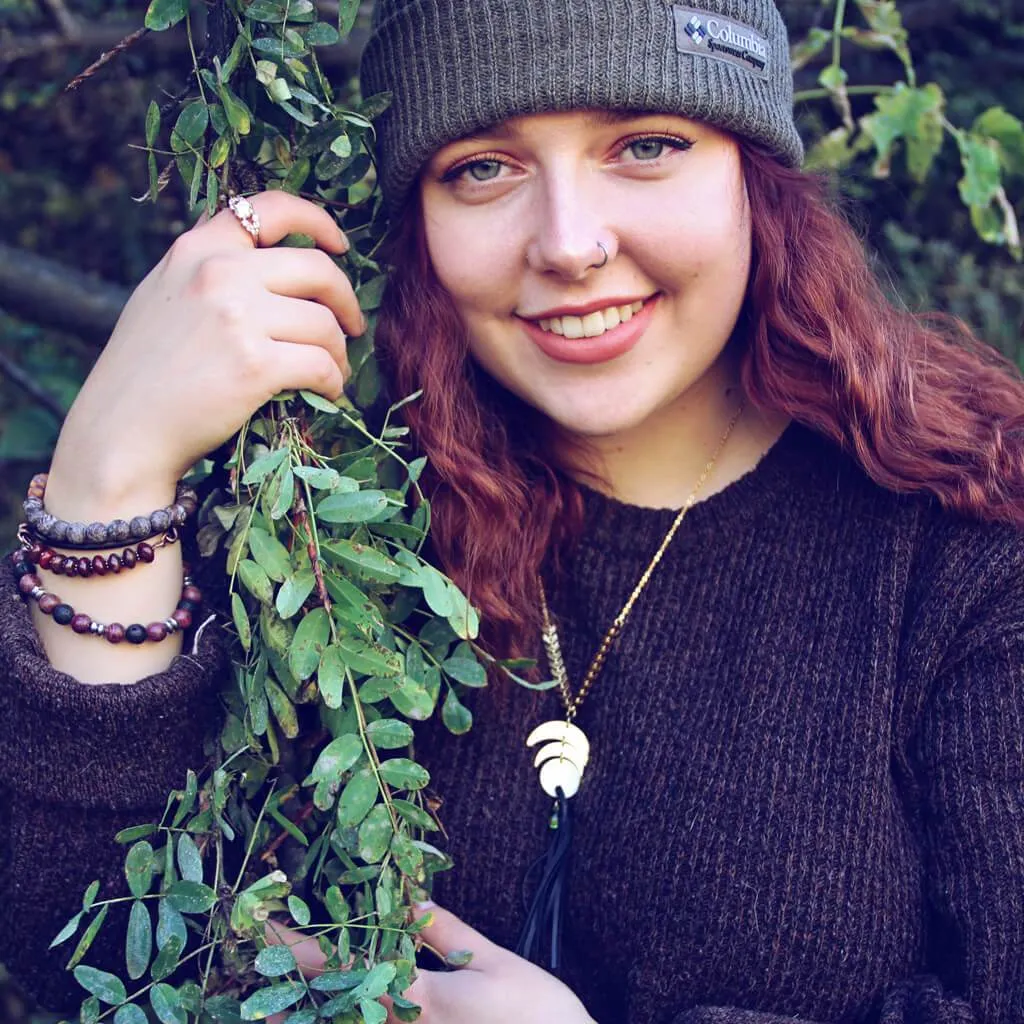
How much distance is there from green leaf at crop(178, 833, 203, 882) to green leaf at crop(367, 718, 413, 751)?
0.25 m

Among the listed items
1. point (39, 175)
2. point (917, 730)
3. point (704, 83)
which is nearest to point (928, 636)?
point (917, 730)

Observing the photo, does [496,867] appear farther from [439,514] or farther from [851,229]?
[851,229]

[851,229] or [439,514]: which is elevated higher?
[851,229]

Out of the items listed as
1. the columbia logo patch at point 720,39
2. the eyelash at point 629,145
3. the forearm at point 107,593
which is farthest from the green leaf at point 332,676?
the columbia logo patch at point 720,39

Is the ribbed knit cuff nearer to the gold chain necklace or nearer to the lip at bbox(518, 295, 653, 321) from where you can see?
the gold chain necklace

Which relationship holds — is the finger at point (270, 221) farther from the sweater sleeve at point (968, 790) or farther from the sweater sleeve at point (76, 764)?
the sweater sleeve at point (968, 790)

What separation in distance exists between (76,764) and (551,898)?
0.63 metres

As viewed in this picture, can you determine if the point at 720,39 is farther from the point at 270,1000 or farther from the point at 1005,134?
the point at 270,1000

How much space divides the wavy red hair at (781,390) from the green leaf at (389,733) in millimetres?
394

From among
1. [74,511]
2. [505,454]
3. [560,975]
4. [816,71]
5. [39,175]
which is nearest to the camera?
[74,511]

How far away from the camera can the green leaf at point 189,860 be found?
1.49 m

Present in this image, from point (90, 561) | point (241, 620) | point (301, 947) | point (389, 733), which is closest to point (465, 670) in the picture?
point (389, 733)

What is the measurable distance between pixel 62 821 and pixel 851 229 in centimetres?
135

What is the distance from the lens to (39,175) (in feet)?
11.0
